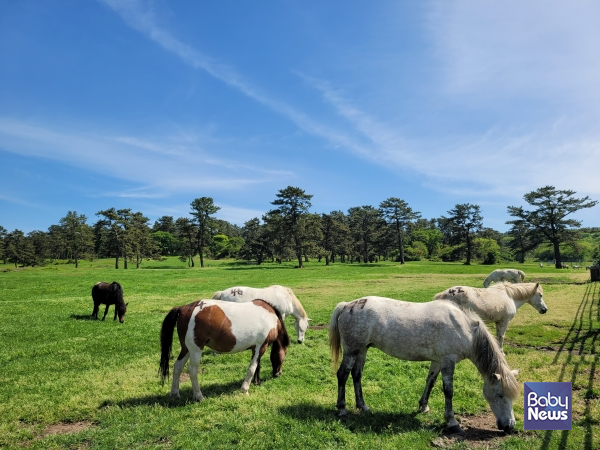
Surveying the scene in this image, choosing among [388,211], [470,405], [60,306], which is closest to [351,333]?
[470,405]

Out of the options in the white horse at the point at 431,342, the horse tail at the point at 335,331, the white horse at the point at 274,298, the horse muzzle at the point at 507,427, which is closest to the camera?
the horse muzzle at the point at 507,427

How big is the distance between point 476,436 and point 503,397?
29.9 inches

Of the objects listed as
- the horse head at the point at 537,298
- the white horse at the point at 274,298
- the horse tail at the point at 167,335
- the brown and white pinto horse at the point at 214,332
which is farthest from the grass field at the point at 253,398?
the horse head at the point at 537,298

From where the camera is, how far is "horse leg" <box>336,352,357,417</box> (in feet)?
19.2

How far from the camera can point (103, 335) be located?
1236cm

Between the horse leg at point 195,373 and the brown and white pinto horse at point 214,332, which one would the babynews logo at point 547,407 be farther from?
the horse leg at point 195,373

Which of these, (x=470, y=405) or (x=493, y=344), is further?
(x=470, y=405)

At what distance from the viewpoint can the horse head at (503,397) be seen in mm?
5176

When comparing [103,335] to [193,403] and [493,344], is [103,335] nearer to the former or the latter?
[193,403]

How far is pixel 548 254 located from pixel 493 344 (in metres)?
124

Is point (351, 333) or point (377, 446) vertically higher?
point (351, 333)

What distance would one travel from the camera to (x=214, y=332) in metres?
6.54

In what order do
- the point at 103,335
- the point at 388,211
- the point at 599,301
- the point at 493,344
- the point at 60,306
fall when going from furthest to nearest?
the point at 388,211 < the point at 60,306 < the point at 599,301 < the point at 103,335 < the point at 493,344

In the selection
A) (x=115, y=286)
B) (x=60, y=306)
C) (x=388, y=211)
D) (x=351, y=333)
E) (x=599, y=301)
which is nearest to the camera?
(x=351, y=333)
